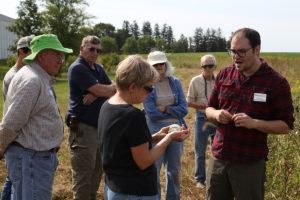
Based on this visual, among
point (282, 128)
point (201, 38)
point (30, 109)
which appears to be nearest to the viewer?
point (30, 109)

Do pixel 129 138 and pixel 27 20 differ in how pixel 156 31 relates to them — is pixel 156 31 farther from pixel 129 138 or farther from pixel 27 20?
pixel 129 138

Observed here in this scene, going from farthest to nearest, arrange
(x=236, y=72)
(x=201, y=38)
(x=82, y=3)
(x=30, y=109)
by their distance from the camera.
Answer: (x=201, y=38) → (x=82, y=3) → (x=236, y=72) → (x=30, y=109)

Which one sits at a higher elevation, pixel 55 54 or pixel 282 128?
pixel 55 54

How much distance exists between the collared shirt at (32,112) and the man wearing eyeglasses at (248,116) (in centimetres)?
148

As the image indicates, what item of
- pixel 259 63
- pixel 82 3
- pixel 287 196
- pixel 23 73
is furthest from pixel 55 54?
pixel 82 3

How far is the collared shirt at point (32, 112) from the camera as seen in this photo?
231 cm

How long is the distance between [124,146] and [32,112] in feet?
3.06

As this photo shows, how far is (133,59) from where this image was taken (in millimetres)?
1959

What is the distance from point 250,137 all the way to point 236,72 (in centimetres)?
62

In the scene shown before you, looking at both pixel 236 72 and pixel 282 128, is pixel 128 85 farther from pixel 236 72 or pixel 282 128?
pixel 282 128

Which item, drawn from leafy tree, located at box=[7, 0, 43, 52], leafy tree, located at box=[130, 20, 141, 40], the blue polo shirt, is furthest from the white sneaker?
leafy tree, located at box=[130, 20, 141, 40]

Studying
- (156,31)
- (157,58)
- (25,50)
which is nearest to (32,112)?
(25,50)

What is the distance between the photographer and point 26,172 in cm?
239

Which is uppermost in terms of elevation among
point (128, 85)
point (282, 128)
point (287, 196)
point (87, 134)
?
point (128, 85)
